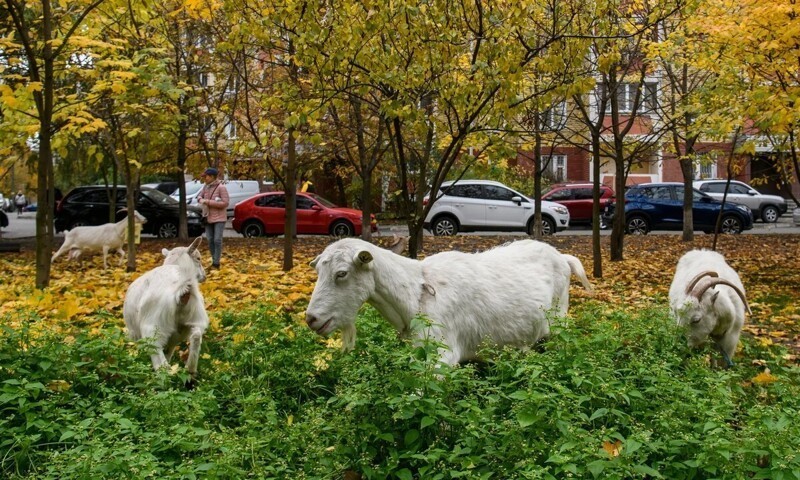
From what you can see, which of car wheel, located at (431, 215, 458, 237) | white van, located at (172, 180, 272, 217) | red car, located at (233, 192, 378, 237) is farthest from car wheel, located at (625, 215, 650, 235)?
white van, located at (172, 180, 272, 217)

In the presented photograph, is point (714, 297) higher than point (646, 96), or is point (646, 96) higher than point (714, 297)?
point (646, 96)

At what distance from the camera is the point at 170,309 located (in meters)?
6.28

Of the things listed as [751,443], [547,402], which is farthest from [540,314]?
[751,443]

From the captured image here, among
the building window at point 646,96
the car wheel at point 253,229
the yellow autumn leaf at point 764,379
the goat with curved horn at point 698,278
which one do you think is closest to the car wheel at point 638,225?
the building window at point 646,96

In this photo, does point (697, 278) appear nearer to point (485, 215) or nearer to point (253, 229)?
point (485, 215)

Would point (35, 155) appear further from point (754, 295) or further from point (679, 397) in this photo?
point (679, 397)

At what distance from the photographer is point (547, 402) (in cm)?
428

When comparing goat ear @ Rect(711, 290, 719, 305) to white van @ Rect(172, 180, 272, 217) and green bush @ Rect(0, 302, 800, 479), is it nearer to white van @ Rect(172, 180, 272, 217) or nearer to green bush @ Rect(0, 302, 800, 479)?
green bush @ Rect(0, 302, 800, 479)

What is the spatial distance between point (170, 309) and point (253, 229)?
810 inches

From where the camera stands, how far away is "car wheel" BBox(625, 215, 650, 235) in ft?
89.8

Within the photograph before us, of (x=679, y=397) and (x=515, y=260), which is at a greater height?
(x=515, y=260)

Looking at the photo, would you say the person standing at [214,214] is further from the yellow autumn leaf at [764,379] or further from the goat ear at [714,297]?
the yellow autumn leaf at [764,379]

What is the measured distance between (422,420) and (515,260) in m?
2.87

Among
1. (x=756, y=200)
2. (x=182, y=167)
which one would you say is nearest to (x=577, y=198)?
(x=756, y=200)
